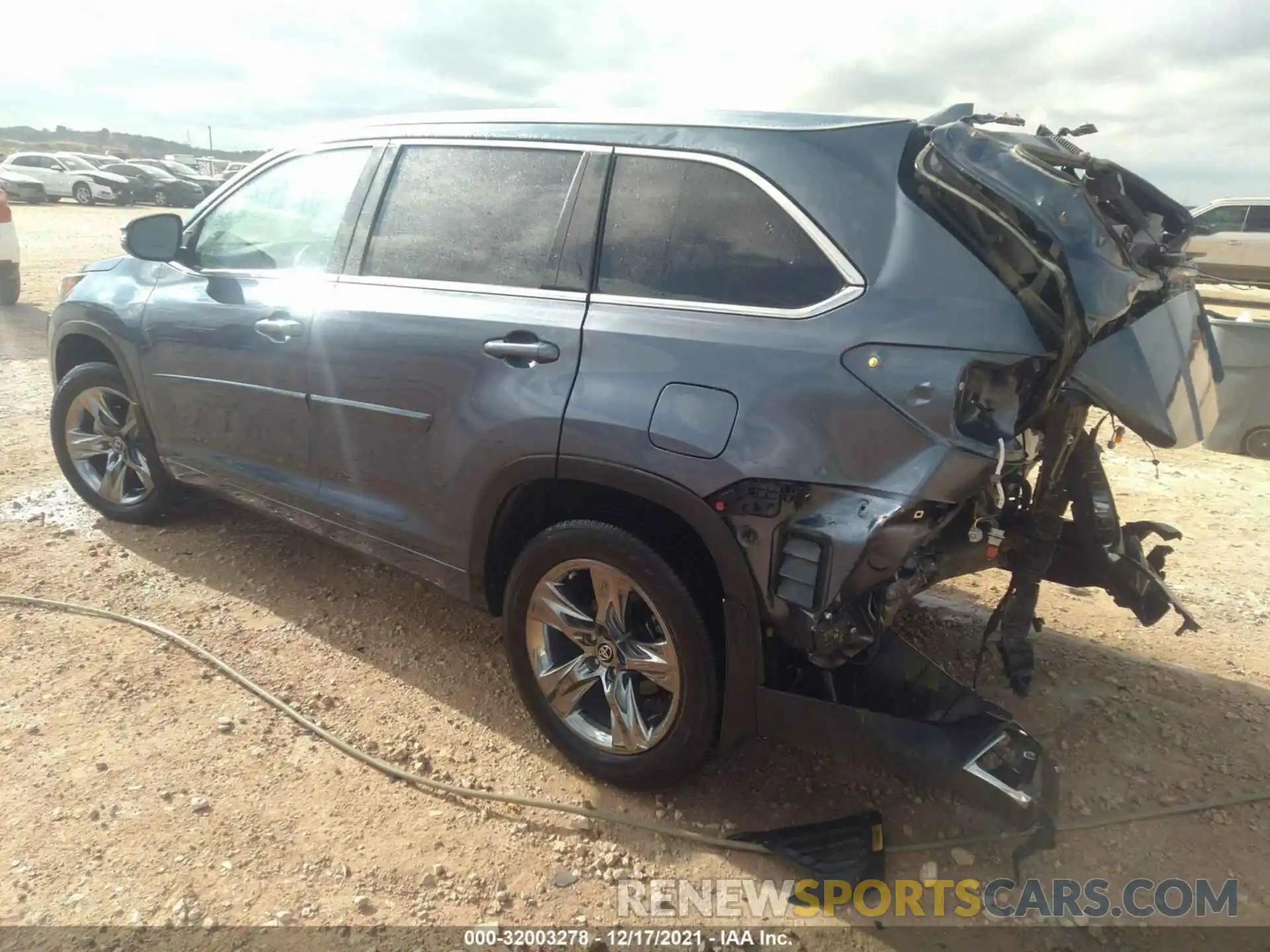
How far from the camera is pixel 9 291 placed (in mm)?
10250

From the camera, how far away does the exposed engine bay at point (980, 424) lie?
2082mm

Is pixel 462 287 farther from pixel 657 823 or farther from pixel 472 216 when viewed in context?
pixel 657 823

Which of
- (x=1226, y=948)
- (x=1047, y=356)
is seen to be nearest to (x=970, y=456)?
(x=1047, y=356)

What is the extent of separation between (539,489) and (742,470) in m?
0.78

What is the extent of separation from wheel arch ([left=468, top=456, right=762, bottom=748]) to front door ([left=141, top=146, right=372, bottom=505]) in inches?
39.6

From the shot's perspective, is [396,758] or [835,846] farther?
[396,758]

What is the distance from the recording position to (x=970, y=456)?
2045 millimetres

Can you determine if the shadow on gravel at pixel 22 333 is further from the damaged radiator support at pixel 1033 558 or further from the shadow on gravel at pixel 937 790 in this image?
the damaged radiator support at pixel 1033 558

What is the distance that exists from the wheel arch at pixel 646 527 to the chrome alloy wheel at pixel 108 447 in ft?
8.01

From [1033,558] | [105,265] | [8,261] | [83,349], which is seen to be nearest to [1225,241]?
[1033,558]

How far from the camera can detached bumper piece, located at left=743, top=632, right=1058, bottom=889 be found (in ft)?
7.13

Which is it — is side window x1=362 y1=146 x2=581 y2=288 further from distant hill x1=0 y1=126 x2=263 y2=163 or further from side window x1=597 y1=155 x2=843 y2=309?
distant hill x1=0 y1=126 x2=263 y2=163

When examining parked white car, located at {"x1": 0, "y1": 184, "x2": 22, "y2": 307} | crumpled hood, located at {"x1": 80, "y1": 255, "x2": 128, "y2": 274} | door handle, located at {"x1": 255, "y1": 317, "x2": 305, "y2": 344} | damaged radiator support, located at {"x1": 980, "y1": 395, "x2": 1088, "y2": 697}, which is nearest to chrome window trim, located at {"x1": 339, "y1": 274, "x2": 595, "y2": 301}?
door handle, located at {"x1": 255, "y1": 317, "x2": 305, "y2": 344}

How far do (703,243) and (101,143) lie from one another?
98979 millimetres
